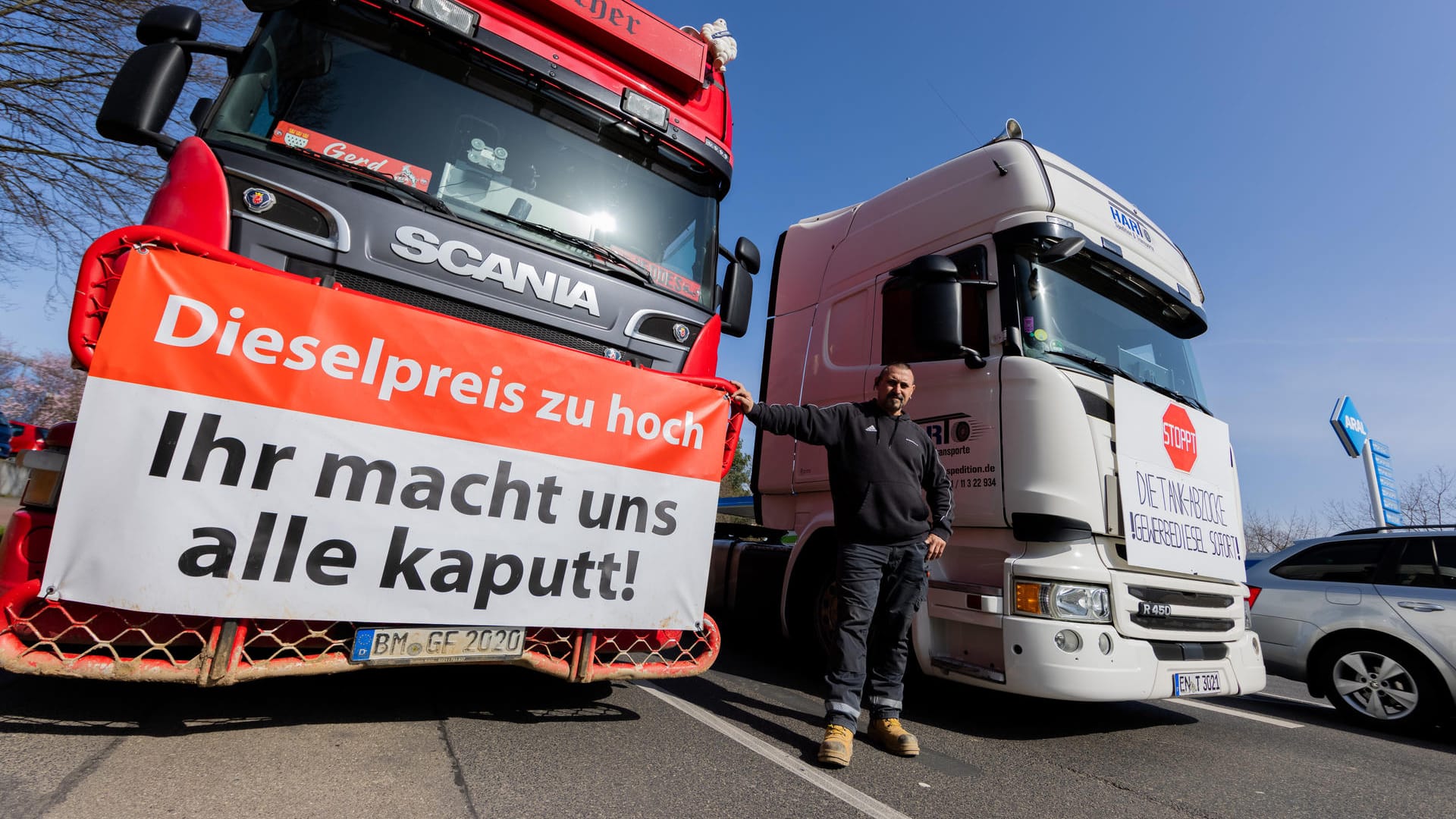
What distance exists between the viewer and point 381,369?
A: 2.74 metres

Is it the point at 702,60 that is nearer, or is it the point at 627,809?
the point at 627,809

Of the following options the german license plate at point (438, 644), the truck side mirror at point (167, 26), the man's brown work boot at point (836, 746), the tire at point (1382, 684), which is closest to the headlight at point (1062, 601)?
the man's brown work boot at point (836, 746)

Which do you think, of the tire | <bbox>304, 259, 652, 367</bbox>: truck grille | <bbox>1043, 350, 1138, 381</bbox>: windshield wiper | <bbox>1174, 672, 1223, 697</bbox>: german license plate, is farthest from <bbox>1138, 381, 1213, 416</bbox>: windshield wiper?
<bbox>304, 259, 652, 367</bbox>: truck grille

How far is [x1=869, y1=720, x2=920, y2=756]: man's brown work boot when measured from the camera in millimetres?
3234

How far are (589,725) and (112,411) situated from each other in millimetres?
2217

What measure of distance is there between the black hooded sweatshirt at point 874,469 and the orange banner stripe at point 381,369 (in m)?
0.52

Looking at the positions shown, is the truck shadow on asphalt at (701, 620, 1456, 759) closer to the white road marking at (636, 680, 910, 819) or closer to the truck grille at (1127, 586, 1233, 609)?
the white road marking at (636, 680, 910, 819)

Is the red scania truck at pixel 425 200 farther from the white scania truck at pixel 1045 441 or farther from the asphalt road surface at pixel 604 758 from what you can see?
the white scania truck at pixel 1045 441

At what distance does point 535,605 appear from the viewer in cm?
291

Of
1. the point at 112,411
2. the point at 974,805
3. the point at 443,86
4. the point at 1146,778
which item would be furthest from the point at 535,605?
the point at 1146,778

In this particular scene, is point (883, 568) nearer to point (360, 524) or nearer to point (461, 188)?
point (360, 524)

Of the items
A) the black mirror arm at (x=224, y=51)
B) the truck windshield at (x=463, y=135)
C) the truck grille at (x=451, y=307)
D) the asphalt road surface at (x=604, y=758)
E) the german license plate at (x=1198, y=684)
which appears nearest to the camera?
the asphalt road surface at (x=604, y=758)

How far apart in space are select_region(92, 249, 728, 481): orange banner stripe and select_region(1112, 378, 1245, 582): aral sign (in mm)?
2347

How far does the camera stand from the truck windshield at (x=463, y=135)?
10.4 ft
